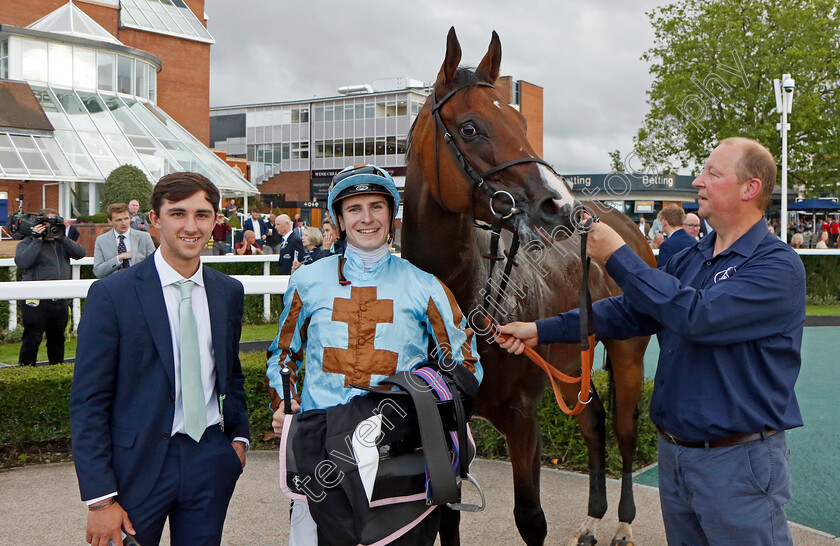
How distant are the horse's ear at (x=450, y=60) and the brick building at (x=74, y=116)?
21.9 meters

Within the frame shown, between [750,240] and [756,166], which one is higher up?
[756,166]

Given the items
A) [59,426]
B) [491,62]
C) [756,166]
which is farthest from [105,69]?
[756,166]

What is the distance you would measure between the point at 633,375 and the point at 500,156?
226cm

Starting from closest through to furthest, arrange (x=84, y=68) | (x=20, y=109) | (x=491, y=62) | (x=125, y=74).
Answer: (x=491, y=62) → (x=20, y=109) → (x=84, y=68) → (x=125, y=74)

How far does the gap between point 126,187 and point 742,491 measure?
75.8ft

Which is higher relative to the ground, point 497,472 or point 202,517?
point 202,517

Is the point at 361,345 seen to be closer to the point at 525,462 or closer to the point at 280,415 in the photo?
the point at 280,415

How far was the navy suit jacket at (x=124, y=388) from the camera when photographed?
2.01 metres

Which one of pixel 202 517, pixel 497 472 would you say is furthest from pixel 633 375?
pixel 202 517

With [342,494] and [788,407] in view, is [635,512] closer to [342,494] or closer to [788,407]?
[788,407]

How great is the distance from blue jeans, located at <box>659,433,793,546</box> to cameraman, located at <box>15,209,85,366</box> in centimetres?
623

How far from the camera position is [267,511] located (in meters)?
3.94

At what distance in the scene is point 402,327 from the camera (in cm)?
211

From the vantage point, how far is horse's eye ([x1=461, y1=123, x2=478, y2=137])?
7.77ft
